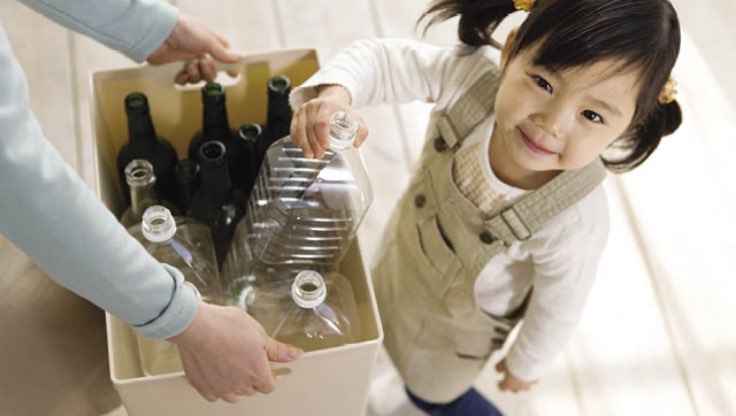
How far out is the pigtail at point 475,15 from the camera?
874 millimetres

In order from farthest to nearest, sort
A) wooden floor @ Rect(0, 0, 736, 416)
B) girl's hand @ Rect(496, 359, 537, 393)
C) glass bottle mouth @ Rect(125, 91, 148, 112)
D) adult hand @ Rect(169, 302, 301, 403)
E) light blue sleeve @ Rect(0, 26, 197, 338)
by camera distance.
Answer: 1. wooden floor @ Rect(0, 0, 736, 416)
2. girl's hand @ Rect(496, 359, 537, 393)
3. glass bottle mouth @ Rect(125, 91, 148, 112)
4. adult hand @ Rect(169, 302, 301, 403)
5. light blue sleeve @ Rect(0, 26, 197, 338)

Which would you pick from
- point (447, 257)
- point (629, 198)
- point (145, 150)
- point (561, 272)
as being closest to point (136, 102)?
point (145, 150)

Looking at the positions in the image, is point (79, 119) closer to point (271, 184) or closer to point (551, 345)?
point (271, 184)

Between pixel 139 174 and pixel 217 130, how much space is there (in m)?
Answer: 0.14

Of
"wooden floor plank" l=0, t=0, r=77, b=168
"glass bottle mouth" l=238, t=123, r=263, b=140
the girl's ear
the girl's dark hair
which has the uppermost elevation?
the girl's dark hair

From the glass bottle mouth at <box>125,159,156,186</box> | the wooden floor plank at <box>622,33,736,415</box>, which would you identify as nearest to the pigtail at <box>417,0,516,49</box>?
the glass bottle mouth at <box>125,159,156,186</box>

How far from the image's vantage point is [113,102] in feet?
3.05

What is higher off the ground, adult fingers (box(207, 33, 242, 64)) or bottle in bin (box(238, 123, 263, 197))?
adult fingers (box(207, 33, 242, 64))

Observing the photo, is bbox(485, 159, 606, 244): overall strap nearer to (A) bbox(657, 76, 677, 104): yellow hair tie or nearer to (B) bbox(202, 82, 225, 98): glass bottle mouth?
(A) bbox(657, 76, 677, 104): yellow hair tie

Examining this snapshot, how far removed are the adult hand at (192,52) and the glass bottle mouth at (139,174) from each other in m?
0.17

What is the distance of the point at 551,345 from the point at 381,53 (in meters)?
0.41

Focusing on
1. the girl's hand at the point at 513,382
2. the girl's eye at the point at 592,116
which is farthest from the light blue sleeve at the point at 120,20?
the girl's hand at the point at 513,382

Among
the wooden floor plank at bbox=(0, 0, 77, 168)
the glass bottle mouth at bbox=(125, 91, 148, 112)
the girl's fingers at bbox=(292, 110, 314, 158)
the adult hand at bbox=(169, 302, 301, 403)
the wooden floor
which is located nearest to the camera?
the adult hand at bbox=(169, 302, 301, 403)

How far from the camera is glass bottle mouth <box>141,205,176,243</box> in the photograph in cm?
72
